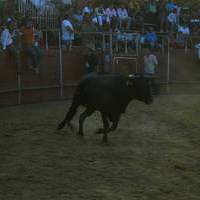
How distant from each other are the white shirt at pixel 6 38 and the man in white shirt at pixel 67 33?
219 cm

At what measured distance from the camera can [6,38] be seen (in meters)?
16.8

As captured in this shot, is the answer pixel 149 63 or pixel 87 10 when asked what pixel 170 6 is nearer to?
pixel 87 10

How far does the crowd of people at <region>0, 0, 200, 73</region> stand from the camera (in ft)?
57.0

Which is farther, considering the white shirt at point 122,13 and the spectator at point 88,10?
the white shirt at point 122,13

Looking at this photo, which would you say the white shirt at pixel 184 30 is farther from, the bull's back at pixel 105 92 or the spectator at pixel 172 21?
the bull's back at pixel 105 92

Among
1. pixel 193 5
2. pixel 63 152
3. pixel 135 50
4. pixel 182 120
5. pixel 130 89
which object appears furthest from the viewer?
pixel 193 5

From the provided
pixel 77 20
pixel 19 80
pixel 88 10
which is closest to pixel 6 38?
pixel 19 80

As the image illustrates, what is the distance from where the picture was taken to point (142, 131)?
39.1 feet

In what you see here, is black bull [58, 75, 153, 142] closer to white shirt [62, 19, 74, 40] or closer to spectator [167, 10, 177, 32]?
white shirt [62, 19, 74, 40]

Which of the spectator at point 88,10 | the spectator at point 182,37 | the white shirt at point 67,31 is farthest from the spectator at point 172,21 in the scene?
the white shirt at point 67,31

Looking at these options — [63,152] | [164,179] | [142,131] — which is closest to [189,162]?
[164,179]

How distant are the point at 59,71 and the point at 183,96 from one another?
4.33 meters

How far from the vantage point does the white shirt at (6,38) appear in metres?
16.7

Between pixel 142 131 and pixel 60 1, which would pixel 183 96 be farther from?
pixel 142 131
